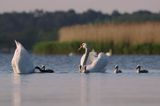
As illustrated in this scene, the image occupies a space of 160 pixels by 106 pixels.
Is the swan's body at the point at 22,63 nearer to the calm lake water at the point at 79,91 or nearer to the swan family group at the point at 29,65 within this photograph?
the swan family group at the point at 29,65

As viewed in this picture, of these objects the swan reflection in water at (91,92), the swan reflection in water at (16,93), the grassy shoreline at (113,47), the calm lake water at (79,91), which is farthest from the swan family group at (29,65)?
the grassy shoreline at (113,47)

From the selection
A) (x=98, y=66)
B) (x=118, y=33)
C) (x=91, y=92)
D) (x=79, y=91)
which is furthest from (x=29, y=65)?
(x=118, y=33)

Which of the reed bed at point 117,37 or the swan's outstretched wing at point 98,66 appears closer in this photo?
the swan's outstretched wing at point 98,66

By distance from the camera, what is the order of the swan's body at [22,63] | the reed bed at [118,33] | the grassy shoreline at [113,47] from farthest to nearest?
the grassy shoreline at [113,47] < the reed bed at [118,33] < the swan's body at [22,63]

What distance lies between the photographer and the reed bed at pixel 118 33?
38.7 m

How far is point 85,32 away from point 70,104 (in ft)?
89.0

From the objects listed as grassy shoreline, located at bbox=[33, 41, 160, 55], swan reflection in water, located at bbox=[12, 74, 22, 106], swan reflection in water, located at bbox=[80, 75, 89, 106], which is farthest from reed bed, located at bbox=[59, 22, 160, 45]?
swan reflection in water, located at bbox=[12, 74, 22, 106]

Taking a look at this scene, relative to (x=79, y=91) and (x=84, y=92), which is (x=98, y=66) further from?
(x=84, y=92)

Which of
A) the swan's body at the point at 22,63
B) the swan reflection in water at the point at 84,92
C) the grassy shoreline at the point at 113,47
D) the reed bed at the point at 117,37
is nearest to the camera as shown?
the swan reflection in water at the point at 84,92

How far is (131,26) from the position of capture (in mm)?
40094

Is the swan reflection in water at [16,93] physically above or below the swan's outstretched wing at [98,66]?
below

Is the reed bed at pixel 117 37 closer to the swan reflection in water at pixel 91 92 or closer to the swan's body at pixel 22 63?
the swan's body at pixel 22 63

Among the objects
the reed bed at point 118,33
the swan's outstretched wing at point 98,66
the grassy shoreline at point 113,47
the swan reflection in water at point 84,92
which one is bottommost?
the swan reflection in water at point 84,92

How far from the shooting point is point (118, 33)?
132 feet
